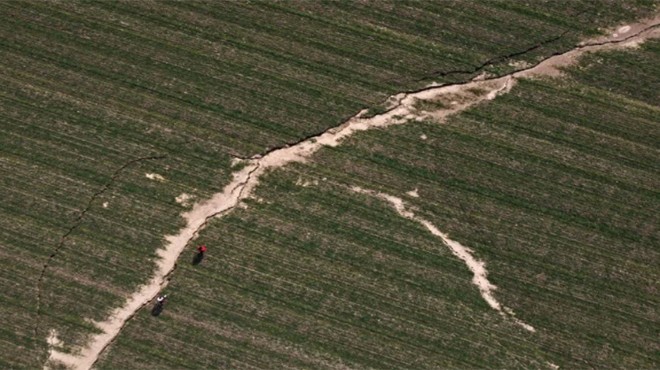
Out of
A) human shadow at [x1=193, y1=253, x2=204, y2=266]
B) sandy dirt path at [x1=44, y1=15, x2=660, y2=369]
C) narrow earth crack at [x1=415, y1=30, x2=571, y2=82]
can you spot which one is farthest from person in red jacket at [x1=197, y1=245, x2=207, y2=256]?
narrow earth crack at [x1=415, y1=30, x2=571, y2=82]

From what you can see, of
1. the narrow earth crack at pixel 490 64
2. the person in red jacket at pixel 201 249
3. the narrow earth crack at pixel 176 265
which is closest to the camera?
the narrow earth crack at pixel 176 265

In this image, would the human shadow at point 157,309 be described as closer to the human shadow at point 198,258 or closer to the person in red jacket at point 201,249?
the human shadow at point 198,258

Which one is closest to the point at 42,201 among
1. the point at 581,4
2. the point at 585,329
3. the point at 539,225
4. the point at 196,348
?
the point at 196,348

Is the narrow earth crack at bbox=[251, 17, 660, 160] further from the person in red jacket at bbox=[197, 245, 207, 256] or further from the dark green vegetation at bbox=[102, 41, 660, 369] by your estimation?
the person in red jacket at bbox=[197, 245, 207, 256]

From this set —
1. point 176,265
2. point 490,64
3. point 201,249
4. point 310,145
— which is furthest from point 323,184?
point 490,64

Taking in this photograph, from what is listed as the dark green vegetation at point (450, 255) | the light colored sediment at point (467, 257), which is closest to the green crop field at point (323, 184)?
the dark green vegetation at point (450, 255)

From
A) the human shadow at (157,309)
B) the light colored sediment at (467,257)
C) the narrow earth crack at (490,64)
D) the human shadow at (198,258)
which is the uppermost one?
the narrow earth crack at (490,64)

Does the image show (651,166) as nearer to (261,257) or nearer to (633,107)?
(633,107)

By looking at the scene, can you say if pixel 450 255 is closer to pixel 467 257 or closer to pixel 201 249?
pixel 467 257
